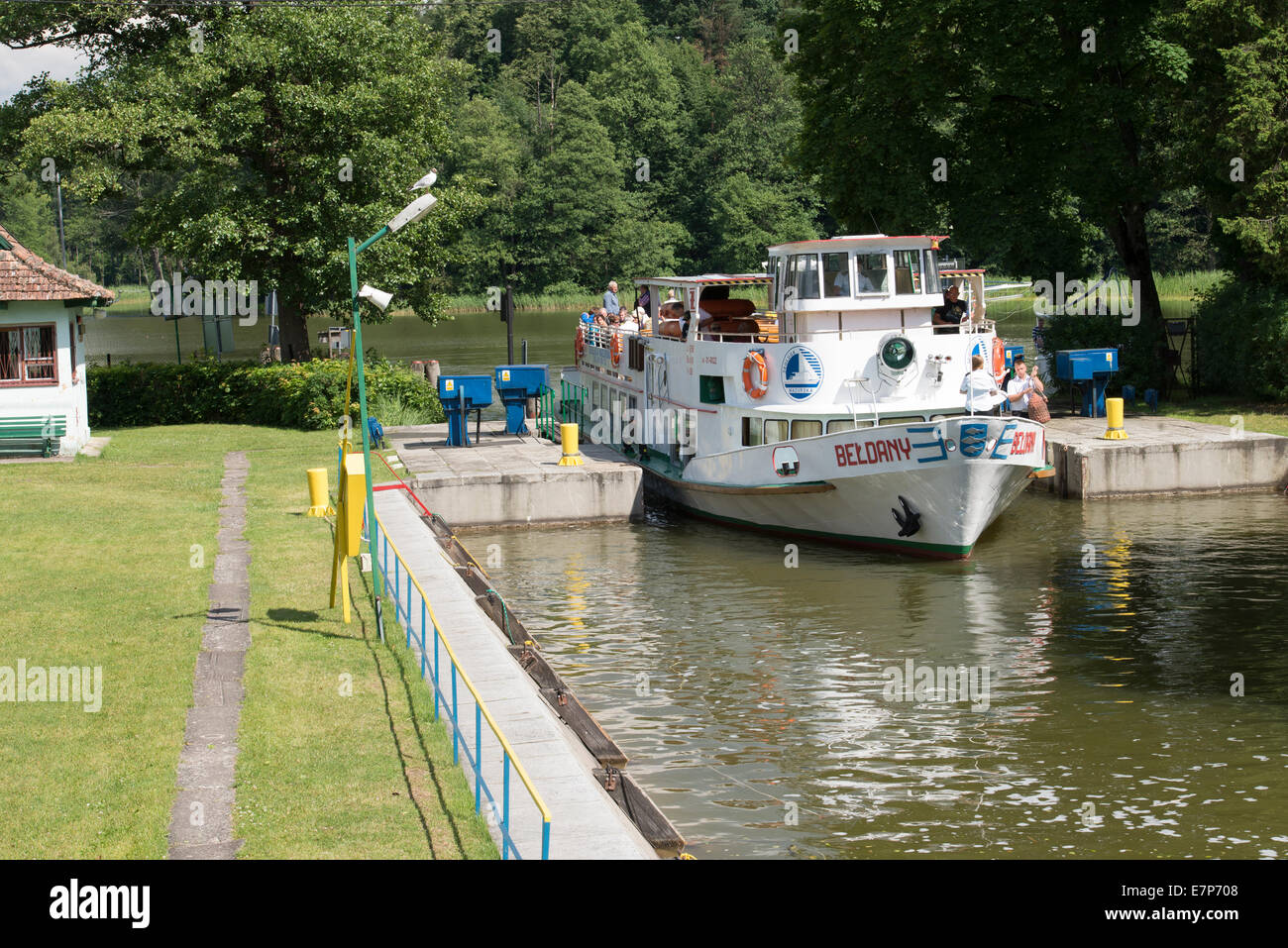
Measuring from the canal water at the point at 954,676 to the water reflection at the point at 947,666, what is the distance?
4cm

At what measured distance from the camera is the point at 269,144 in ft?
117

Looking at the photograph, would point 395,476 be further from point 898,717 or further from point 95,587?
point 898,717

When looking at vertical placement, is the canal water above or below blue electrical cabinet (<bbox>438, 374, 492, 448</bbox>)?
below

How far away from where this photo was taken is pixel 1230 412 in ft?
106

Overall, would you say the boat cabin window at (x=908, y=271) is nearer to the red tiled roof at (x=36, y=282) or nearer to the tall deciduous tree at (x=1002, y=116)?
the tall deciduous tree at (x=1002, y=116)

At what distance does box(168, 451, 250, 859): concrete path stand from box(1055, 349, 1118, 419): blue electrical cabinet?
2001 cm

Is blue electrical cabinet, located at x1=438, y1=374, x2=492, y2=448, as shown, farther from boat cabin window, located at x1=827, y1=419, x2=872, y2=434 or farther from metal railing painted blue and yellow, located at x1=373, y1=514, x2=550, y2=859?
metal railing painted blue and yellow, located at x1=373, y1=514, x2=550, y2=859

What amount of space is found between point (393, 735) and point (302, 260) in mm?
26166

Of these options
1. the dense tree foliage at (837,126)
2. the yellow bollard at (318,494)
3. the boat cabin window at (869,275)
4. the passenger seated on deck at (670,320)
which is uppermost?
the dense tree foliage at (837,126)

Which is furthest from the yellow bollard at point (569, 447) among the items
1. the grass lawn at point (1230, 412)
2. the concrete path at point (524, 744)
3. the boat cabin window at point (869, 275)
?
the grass lawn at point (1230, 412)

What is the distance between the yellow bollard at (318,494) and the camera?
76.7ft

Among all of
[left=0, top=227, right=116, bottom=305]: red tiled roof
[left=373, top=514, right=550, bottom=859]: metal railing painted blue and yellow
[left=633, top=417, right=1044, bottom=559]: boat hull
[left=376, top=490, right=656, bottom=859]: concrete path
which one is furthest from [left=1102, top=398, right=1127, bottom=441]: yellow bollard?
Answer: [left=0, top=227, right=116, bottom=305]: red tiled roof

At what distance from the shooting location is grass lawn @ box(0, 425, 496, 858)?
10469mm
